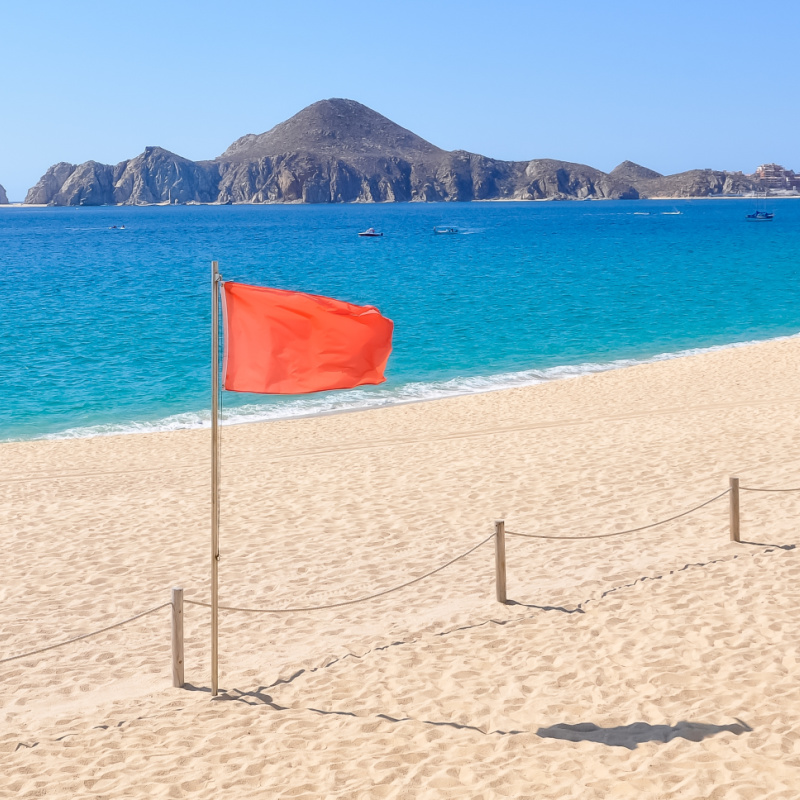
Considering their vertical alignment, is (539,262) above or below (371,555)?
above

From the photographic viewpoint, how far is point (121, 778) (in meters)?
6.61

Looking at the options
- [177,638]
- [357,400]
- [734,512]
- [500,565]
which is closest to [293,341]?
[177,638]

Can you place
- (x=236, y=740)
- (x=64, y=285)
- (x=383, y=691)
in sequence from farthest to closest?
1. (x=64, y=285)
2. (x=383, y=691)
3. (x=236, y=740)

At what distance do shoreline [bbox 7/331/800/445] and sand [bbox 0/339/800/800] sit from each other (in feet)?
14.1

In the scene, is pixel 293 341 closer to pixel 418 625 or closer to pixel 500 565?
pixel 418 625

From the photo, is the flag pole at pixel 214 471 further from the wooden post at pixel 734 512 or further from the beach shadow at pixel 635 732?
the wooden post at pixel 734 512

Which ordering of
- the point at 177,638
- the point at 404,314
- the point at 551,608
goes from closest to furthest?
the point at 177,638, the point at 551,608, the point at 404,314

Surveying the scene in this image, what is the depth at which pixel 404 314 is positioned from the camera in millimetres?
44062

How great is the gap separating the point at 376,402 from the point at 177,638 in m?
16.8

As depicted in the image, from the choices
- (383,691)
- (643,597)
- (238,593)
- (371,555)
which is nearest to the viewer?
(383,691)

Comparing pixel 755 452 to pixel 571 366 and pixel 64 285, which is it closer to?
pixel 571 366

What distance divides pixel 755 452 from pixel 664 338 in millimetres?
19974

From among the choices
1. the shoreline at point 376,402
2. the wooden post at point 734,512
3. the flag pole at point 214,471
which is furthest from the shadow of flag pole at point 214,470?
the shoreline at point 376,402

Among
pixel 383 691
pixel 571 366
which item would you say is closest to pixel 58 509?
pixel 383 691
